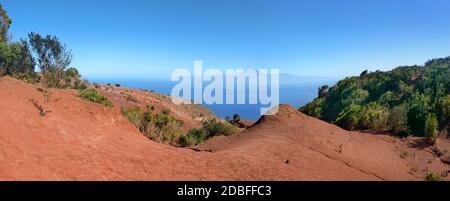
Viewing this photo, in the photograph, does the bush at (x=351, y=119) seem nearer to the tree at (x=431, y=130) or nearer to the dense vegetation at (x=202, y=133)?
the tree at (x=431, y=130)

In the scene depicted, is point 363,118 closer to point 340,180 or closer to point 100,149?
point 340,180

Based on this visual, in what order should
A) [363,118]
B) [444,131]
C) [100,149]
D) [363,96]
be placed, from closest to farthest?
1. [100,149]
2. [444,131]
3. [363,118]
4. [363,96]

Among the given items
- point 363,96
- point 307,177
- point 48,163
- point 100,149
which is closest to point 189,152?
point 100,149

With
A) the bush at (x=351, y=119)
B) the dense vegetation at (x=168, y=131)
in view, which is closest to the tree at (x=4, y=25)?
the dense vegetation at (x=168, y=131)

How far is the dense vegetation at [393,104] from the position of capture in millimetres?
19500

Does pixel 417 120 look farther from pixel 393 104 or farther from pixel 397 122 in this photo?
pixel 393 104

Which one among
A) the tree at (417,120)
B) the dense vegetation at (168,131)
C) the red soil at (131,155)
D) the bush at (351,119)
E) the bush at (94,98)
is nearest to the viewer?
the red soil at (131,155)

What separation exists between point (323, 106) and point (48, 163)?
2998 cm

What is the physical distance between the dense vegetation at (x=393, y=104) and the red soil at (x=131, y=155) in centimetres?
459

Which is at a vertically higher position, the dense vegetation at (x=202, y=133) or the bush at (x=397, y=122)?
the bush at (x=397, y=122)

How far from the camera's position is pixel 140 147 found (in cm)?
995

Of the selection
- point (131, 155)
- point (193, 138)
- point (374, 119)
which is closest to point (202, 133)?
point (193, 138)

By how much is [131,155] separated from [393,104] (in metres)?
23.3
